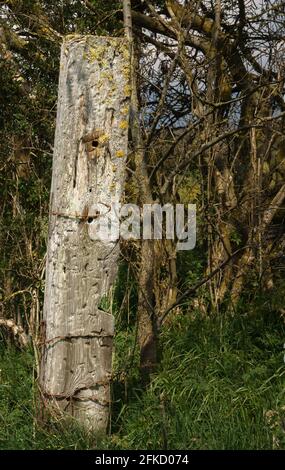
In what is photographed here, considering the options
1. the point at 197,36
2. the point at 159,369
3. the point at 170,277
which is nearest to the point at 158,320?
the point at 159,369

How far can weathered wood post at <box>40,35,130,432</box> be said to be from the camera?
4906 millimetres

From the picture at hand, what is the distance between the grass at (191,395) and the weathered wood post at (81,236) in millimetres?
252

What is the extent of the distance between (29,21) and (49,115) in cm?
83

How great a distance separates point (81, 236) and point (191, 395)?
1.33 m

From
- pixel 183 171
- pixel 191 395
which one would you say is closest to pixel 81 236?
pixel 191 395

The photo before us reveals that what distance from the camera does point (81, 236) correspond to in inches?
193

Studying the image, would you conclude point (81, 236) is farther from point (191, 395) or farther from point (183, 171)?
point (183, 171)

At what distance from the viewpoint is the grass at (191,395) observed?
4.73 meters

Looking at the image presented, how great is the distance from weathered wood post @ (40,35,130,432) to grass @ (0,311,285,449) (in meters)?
0.25

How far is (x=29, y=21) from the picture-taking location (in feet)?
23.8

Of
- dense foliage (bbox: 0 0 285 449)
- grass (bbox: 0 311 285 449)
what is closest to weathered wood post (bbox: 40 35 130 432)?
grass (bbox: 0 311 285 449)

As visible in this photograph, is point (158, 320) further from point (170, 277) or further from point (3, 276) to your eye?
point (3, 276)

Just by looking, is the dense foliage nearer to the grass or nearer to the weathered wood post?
the grass

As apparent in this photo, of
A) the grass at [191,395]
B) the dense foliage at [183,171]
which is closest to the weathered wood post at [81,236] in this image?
the grass at [191,395]
